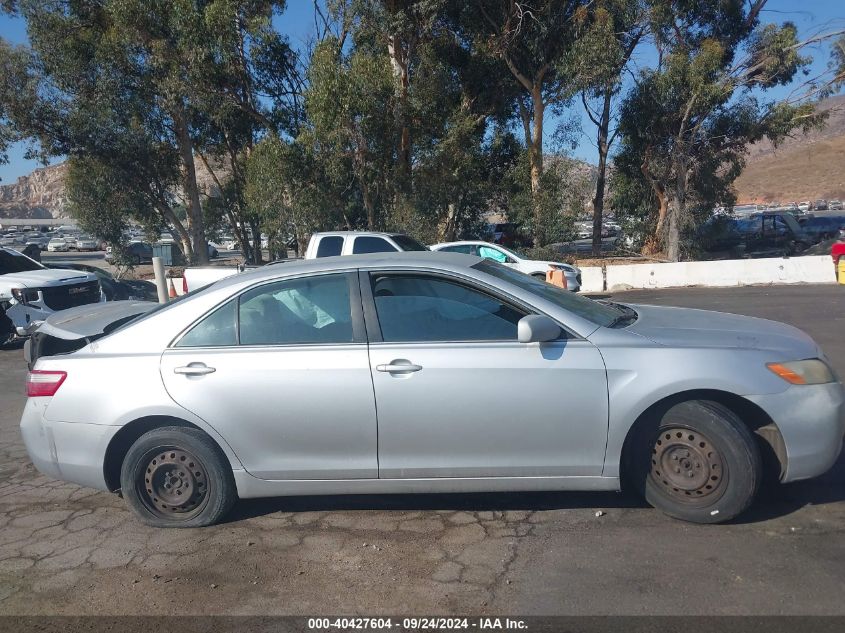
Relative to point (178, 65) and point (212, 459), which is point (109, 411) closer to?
point (212, 459)

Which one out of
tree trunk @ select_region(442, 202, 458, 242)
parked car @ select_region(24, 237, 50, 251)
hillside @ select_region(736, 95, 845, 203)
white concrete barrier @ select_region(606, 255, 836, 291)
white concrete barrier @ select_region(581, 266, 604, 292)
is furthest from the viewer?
hillside @ select_region(736, 95, 845, 203)

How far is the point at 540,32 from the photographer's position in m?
23.8

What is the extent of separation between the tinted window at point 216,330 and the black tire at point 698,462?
2.52 m

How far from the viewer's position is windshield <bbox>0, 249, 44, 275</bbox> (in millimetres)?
12836

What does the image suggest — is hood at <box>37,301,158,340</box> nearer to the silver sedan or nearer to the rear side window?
the silver sedan

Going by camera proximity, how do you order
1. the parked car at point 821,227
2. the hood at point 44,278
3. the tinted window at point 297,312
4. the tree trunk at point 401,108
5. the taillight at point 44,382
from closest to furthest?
the tinted window at point 297,312 → the taillight at point 44,382 → the hood at point 44,278 → the tree trunk at point 401,108 → the parked car at point 821,227

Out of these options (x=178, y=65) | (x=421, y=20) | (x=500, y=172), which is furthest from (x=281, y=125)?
(x=500, y=172)

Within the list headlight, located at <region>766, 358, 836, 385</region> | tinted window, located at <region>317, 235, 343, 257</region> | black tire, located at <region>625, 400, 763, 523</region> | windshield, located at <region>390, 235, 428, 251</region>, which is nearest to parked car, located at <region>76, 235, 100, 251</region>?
windshield, located at <region>390, 235, 428, 251</region>

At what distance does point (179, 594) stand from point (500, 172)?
25.4m

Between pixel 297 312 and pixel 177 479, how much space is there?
4.20 ft

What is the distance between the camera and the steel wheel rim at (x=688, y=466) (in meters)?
4.24

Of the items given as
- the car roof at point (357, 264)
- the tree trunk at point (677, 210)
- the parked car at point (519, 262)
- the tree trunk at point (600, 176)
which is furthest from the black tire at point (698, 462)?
the tree trunk at point (600, 176)

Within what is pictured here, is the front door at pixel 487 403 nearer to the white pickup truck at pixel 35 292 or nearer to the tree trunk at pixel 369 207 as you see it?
the white pickup truck at pixel 35 292

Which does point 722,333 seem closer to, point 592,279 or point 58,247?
point 592,279
